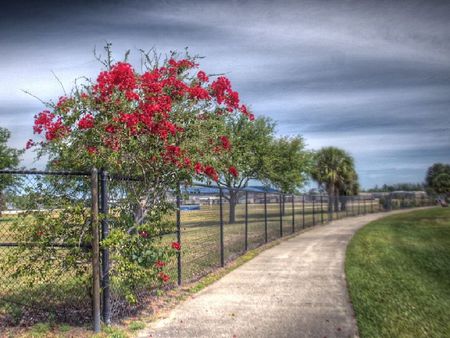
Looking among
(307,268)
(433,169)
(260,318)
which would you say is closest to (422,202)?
(433,169)

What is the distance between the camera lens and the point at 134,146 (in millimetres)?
6457

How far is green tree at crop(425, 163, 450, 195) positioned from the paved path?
66354 mm

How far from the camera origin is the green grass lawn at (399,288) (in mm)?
6199

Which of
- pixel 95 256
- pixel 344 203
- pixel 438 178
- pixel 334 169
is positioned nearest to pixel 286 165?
pixel 344 203

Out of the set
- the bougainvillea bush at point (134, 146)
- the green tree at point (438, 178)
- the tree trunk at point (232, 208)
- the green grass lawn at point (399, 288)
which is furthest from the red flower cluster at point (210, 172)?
the green tree at point (438, 178)

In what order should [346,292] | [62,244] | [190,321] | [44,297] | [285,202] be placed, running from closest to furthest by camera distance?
[62,244] → [190,321] → [44,297] → [346,292] → [285,202]

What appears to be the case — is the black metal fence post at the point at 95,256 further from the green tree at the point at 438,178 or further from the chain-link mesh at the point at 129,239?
the green tree at the point at 438,178

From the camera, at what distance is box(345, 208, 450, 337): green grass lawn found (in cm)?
620

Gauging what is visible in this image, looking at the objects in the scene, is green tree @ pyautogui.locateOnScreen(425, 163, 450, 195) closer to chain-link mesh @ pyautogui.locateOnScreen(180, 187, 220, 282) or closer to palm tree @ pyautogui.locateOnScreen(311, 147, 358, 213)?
palm tree @ pyautogui.locateOnScreen(311, 147, 358, 213)

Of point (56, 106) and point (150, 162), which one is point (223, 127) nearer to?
point (150, 162)

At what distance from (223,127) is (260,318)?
334 centimetres

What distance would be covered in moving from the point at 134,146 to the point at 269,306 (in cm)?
325

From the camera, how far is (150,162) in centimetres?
677

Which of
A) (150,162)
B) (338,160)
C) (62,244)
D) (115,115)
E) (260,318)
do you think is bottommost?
(260,318)
